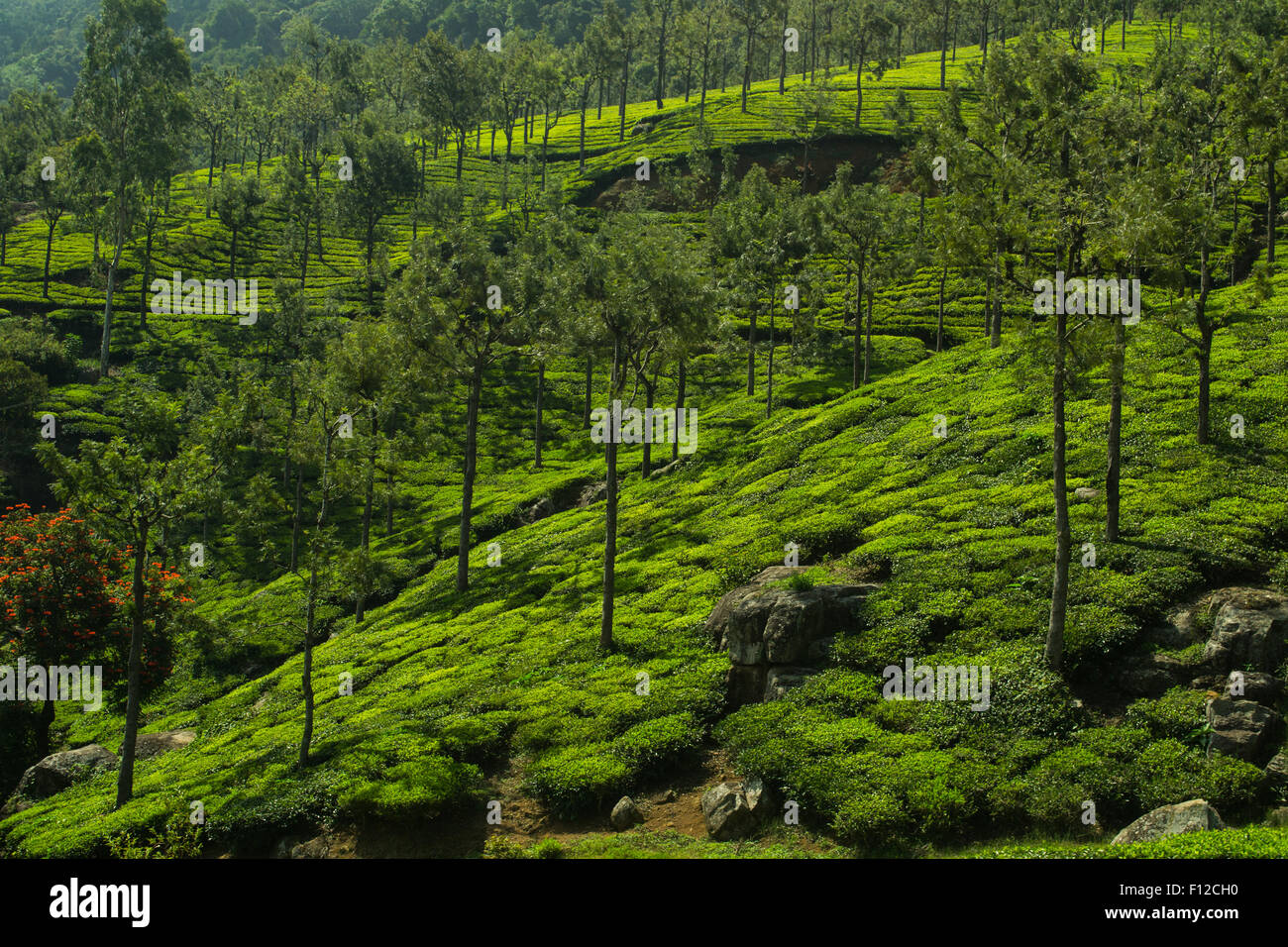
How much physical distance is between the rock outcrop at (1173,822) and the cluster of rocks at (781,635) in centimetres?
1016

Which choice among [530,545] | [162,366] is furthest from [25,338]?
[530,545]

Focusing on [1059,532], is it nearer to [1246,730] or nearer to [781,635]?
[1246,730]

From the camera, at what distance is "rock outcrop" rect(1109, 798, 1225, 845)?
57.8 ft

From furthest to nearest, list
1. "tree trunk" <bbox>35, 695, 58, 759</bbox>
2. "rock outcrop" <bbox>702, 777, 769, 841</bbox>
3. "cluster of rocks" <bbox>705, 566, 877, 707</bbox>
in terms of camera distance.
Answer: "tree trunk" <bbox>35, 695, 58, 759</bbox> → "cluster of rocks" <bbox>705, 566, 877, 707</bbox> → "rock outcrop" <bbox>702, 777, 769, 841</bbox>

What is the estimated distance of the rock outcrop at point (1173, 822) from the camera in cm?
1761

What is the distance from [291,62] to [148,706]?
169 metres

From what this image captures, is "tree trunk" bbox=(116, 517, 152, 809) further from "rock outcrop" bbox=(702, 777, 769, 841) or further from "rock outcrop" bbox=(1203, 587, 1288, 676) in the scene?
"rock outcrop" bbox=(1203, 587, 1288, 676)

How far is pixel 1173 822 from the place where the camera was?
17938mm

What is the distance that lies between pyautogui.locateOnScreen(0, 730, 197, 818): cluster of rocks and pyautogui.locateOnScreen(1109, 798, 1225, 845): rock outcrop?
35.9m

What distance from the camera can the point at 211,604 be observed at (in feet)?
187

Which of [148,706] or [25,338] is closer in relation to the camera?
[148,706]

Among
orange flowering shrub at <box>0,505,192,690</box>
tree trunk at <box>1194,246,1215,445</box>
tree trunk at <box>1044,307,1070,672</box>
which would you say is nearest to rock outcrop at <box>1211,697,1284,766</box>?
tree trunk at <box>1044,307,1070,672</box>
